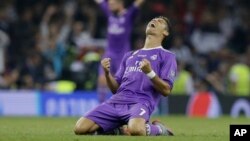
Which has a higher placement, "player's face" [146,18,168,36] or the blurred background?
the blurred background

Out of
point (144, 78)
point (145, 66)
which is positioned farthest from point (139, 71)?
point (145, 66)

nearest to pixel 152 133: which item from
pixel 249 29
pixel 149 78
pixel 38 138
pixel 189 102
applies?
pixel 149 78

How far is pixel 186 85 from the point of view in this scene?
79.4ft

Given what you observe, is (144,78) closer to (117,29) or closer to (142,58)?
(142,58)

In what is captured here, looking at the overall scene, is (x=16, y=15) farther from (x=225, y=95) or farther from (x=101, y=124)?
(x=101, y=124)

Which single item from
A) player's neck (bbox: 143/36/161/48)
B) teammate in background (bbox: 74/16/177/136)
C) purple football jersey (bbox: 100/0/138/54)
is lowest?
teammate in background (bbox: 74/16/177/136)

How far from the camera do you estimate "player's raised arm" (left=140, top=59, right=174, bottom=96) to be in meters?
11.3

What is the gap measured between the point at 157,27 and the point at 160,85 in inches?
40.8

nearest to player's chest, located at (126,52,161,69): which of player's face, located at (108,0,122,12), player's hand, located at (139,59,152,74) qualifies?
player's hand, located at (139,59,152,74)

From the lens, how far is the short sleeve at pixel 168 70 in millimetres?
11812

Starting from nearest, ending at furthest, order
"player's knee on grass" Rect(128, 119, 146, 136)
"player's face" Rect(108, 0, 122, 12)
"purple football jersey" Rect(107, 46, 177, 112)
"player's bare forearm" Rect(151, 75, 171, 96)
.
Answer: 1. "player's knee on grass" Rect(128, 119, 146, 136)
2. "player's bare forearm" Rect(151, 75, 171, 96)
3. "purple football jersey" Rect(107, 46, 177, 112)
4. "player's face" Rect(108, 0, 122, 12)

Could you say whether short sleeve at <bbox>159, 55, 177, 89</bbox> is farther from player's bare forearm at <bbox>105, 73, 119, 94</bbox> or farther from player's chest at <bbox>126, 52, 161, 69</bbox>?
player's bare forearm at <bbox>105, 73, 119, 94</bbox>

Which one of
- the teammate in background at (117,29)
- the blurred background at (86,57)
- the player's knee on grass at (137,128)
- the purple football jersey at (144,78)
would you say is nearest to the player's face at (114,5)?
the teammate in background at (117,29)

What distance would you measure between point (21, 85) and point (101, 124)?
11.6 metres
